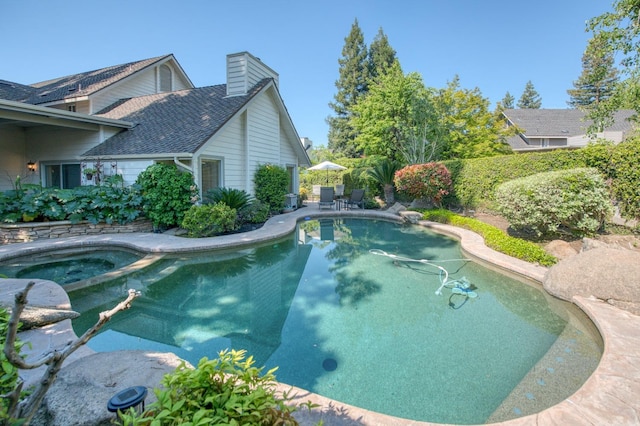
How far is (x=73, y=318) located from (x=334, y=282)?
4.35m

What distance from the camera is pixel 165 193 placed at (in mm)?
9555

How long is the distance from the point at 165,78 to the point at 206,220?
12.1 meters

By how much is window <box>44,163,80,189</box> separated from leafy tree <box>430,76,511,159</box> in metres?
18.0

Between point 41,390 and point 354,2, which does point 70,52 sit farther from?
point 41,390

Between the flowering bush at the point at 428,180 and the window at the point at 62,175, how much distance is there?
13.1 m

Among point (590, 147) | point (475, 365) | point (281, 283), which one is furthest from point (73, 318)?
point (590, 147)

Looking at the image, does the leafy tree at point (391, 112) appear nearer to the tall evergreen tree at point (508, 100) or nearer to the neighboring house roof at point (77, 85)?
the neighboring house roof at point (77, 85)

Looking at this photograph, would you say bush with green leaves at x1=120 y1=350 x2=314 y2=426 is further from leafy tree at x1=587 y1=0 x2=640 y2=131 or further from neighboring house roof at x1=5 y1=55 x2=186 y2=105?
neighboring house roof at x1=5 y1=55 x2=186 y2=105

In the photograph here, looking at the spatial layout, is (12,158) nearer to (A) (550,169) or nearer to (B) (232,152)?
(B) (232,152)

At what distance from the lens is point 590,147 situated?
29.1ft

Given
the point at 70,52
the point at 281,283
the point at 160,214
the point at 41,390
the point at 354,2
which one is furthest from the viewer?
the point at 70,52

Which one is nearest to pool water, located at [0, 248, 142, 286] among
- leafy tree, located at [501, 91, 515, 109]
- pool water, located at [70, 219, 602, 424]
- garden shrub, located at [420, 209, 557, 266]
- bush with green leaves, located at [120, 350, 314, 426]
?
pool water, located at [70, 219, 602, 424]

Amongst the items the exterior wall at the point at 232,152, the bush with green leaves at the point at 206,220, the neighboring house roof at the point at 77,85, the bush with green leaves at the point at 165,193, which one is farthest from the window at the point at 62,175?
the bush with green leaves at the point at 206,220

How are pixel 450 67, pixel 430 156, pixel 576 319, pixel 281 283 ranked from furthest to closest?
pixel 450 67 → pixel 430 156 → pixel 281 283 → pixel 576 319
